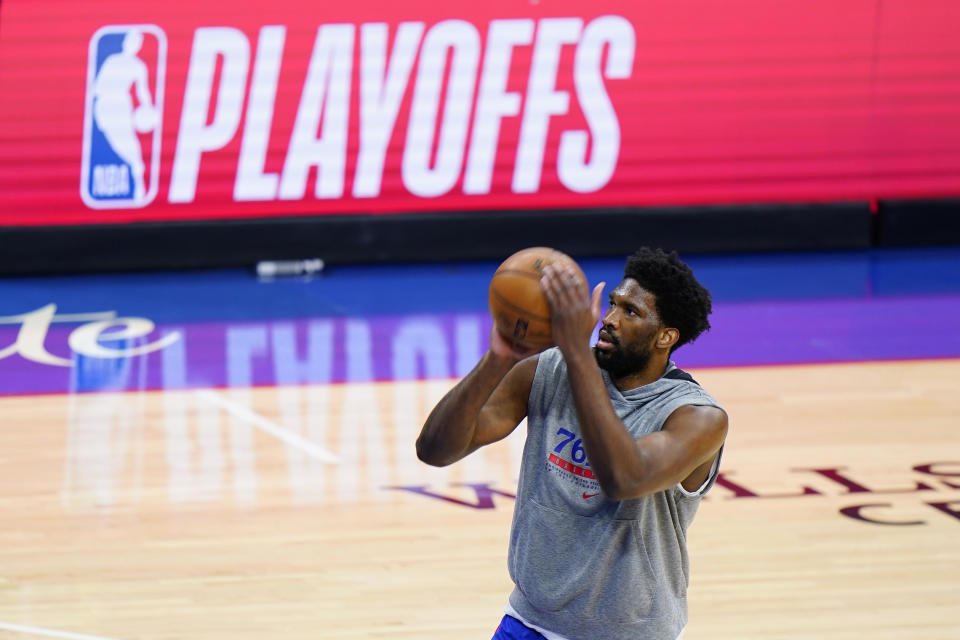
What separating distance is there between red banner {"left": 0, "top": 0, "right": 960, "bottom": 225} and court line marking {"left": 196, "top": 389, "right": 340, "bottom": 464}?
3.63 meters

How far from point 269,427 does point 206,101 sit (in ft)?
14.5

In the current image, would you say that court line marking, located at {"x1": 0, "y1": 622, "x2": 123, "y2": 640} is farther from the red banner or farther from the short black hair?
the red banner

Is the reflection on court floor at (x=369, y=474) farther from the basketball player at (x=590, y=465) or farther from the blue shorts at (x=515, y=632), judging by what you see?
the basketball player at (x=590, y=465)

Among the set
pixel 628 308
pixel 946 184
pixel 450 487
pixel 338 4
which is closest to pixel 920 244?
pixel 946 184

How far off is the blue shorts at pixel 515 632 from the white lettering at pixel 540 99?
7.77 metres

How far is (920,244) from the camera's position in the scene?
10844mm

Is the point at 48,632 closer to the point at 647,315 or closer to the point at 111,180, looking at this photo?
the point at 647,315

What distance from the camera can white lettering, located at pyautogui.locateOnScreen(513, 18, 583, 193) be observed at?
10.1 m

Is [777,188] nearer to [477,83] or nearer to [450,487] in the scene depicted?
[477,83]

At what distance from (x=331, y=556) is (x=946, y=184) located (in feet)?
25.3

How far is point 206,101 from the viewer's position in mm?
9922

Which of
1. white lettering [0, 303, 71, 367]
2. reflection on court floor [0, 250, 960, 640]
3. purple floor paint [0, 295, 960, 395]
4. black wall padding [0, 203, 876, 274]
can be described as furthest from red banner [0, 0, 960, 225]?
purple floor paint [0, 295, 960, 395]

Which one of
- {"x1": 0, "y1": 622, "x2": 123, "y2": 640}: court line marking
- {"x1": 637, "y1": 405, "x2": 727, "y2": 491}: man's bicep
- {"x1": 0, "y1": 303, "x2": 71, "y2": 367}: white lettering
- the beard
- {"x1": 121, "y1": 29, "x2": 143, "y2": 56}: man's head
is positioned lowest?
{"x1": 0, "y1": 622, "x2": 123, "y2": 640}: court line marking

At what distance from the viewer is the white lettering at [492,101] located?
395 inches
